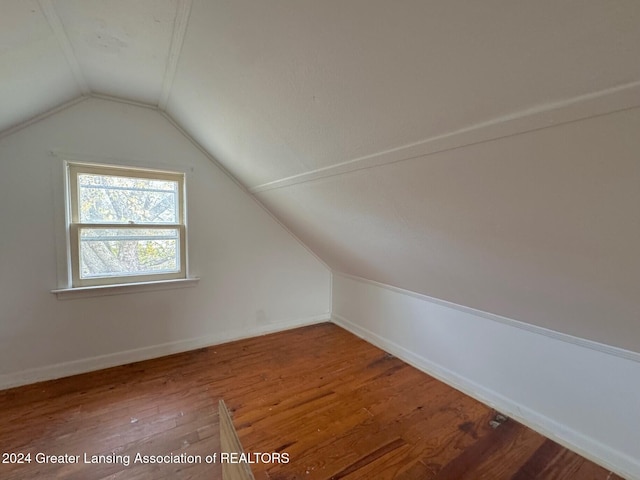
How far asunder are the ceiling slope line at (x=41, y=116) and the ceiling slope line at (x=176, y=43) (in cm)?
63

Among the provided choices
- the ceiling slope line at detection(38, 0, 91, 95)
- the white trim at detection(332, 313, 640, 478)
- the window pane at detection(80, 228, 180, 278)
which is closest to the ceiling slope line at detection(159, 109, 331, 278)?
the ceiling slope line at detection(38, 0, 91, 95)

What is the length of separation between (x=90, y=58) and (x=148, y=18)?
0.69 metres

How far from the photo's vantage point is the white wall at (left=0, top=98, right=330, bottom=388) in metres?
2.10

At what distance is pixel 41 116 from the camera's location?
2098 mm

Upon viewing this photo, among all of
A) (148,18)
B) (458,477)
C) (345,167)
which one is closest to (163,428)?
(458,477)

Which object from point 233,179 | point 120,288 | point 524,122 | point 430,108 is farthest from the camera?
point 233,179

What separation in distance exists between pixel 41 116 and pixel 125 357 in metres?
2.03

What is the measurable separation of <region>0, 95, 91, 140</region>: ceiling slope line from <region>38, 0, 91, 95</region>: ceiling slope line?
0.18m

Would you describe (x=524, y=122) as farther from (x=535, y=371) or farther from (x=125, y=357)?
(x=125, y=357)

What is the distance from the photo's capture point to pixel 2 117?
179cm

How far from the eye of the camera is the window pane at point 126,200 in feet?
7.70

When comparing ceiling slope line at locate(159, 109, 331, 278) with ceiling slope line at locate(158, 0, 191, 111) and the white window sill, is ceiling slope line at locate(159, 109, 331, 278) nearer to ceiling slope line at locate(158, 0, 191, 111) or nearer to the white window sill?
ceiling slope line at locate(158, 0, 191, 111)

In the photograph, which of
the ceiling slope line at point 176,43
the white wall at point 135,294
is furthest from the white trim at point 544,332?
the ceiling slope line at point 176,43

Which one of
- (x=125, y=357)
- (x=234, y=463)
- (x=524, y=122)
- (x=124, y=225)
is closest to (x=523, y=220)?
(x=524, y=122)
